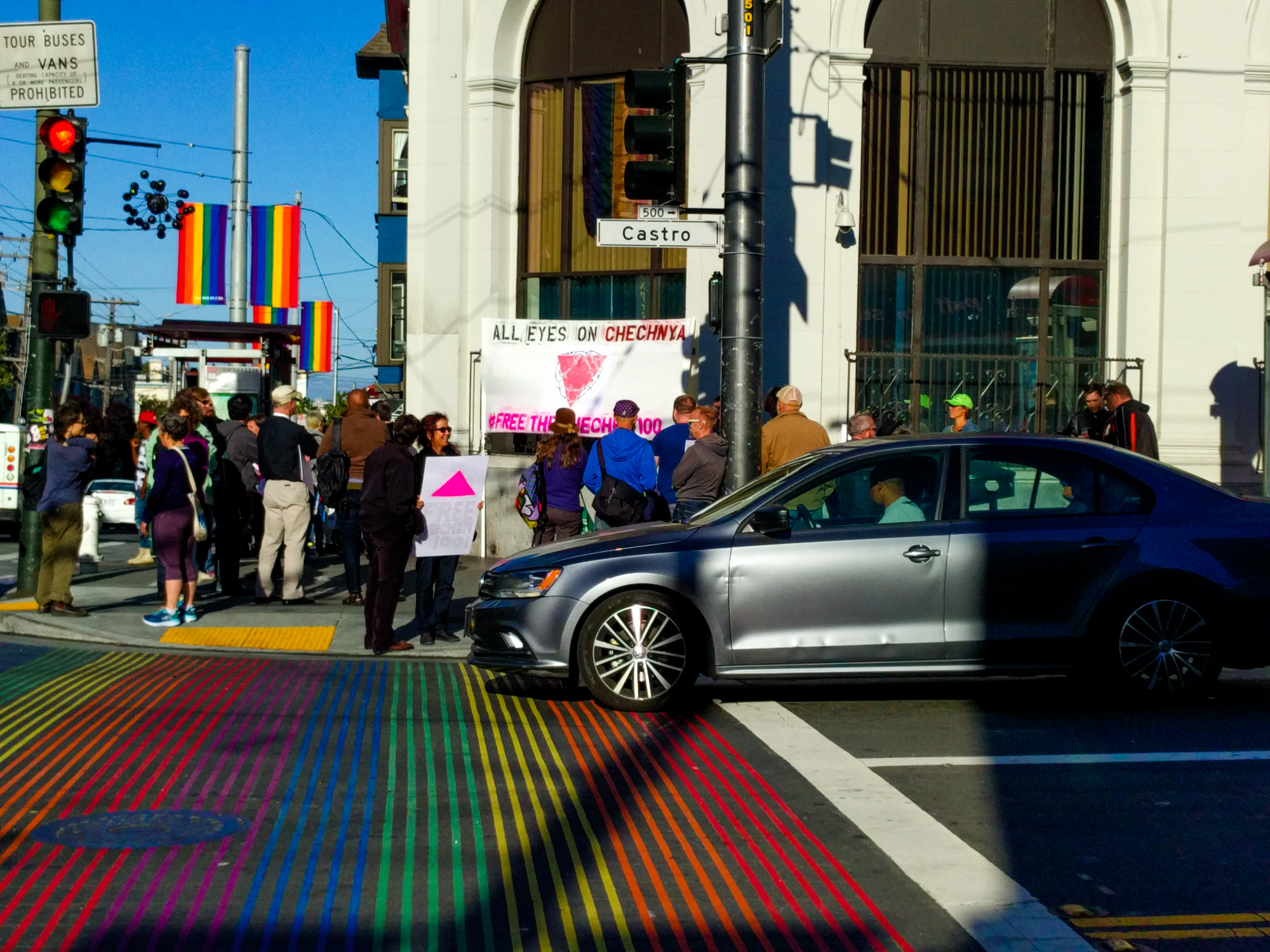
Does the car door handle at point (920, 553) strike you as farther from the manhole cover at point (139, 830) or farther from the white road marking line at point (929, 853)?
the manhole cover at point (139, 830)

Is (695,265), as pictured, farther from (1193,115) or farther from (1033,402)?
(1193,115)

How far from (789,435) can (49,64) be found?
7234 mm

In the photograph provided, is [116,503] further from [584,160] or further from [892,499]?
[892,499]

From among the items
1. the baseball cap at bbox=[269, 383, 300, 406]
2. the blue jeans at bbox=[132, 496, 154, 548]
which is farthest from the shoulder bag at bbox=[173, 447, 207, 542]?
the blue jeans at bbox=[132, 496, 154, 548]

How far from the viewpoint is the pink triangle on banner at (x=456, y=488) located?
38.6 feet

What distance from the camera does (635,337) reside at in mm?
16422

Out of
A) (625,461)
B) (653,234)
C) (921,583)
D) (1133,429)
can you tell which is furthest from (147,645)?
(1133,429)

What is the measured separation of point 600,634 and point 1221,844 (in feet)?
12.3

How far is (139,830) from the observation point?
5918 mm

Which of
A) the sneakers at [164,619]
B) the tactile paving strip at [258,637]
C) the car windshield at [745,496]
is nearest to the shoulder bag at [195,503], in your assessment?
the sneakers at [164,619]

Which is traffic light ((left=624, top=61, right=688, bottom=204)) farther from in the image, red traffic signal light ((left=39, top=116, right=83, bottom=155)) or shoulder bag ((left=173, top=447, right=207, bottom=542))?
red traffic signal light ((left=39, top=116, right=83, bottom=155))

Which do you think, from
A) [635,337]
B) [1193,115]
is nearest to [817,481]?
[635,337]

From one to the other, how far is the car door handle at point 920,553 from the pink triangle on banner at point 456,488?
447 cm

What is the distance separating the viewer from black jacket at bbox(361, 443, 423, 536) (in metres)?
10.9
